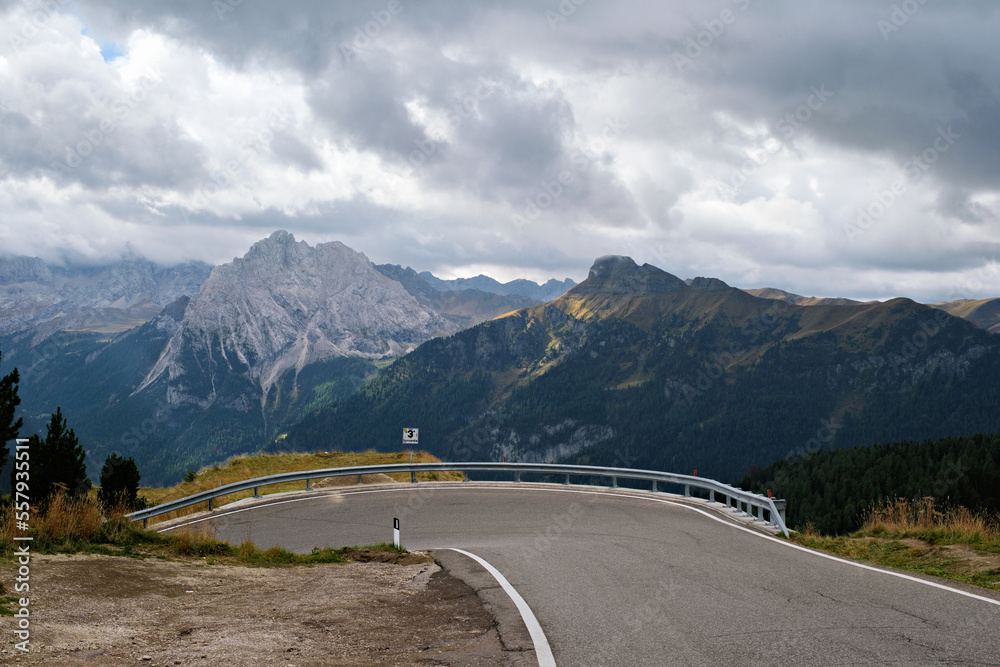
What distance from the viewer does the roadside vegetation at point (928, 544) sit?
10516mm

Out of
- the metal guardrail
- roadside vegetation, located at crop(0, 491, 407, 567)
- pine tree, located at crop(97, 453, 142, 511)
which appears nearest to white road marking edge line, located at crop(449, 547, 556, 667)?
roadside vegetation, located at crop(0, 491, 407, 567)

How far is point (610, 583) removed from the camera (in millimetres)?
9602

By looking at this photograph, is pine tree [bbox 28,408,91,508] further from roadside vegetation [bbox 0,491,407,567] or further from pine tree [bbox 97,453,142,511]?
pine tree [bbox 97,453,142,511]

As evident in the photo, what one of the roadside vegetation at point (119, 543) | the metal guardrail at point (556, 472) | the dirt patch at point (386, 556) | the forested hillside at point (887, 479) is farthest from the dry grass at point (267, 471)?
the forested hillside at point (887, 479)

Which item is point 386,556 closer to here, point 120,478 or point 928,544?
point 928,544

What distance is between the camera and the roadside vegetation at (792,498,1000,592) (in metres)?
10.5

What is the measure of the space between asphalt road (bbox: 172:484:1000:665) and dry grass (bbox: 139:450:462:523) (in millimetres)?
8511

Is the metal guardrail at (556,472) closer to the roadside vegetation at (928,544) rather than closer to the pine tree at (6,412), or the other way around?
the roadside vegetation at (928,544)

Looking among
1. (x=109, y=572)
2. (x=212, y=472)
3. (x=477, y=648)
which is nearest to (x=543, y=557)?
(x=477, y=648)

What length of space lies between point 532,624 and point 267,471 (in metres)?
25.9

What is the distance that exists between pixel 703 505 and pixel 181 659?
17.7 meters

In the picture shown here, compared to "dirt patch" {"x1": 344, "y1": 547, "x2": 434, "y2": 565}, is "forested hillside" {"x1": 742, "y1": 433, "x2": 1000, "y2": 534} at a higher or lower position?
lower

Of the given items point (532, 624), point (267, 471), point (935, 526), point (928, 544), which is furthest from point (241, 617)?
point (267, 471)

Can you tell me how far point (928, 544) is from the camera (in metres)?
12.8
